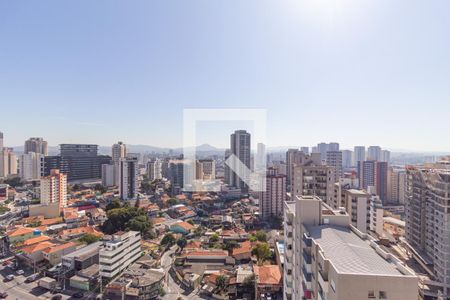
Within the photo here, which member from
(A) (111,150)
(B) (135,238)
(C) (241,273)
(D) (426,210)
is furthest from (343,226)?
(A) (111,150)

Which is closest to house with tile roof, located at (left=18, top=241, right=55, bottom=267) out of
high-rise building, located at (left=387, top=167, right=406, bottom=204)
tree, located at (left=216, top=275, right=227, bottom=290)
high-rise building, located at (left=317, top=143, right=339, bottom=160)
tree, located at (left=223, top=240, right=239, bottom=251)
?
tree, located at (left=216, top=275, right=227, bottom=290)

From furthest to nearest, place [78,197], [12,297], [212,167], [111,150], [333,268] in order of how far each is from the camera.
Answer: [111,150] < [78,197] < [212,167] < [12,297] < [333,268]

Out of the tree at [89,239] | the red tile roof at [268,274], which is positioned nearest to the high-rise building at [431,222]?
the red tile roof at [268,274]

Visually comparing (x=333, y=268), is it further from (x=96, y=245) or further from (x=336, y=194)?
(x=96, y=245)

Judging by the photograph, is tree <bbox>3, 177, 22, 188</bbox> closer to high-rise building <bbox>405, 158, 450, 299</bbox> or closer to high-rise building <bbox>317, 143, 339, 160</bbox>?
high-rise building <bbox>405, 158, 450, 299</bbox>

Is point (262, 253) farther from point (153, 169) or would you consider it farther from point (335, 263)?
point (153, 169)

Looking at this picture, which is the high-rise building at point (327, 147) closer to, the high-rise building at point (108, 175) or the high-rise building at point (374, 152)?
the high-rise building at point (374, 152)

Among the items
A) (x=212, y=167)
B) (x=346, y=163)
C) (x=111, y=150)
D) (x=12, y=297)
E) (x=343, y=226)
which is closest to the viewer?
(x=343, y=226)
